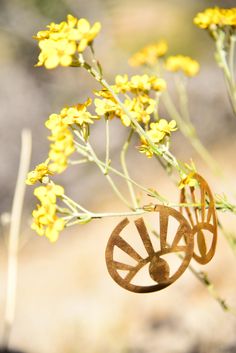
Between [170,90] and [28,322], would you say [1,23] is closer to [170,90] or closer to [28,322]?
[170,90]

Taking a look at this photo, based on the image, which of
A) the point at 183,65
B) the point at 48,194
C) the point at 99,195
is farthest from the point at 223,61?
the point at 99,195

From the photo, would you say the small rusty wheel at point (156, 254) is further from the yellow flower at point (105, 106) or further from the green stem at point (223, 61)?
the green stem at point (223, 61)

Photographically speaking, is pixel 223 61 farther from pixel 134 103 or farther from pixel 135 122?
pixel 135 122

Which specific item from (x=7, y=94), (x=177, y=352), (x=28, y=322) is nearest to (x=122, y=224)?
(x=177, y=352)

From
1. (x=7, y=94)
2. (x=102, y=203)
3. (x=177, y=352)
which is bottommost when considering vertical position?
(x=177, y=352)

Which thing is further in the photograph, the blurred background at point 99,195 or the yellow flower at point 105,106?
the blurred background at point 99,195

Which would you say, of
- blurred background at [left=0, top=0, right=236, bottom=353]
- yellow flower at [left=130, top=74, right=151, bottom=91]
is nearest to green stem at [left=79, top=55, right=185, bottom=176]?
yellow flower at [left=130, top=74, right=151, bottom=91]

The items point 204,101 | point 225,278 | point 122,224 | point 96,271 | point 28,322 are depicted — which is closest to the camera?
point 122,224

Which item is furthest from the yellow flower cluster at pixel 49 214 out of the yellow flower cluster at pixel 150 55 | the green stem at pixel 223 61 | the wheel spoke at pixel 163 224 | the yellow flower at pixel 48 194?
the yellow flower cluster at pixel 150 55
